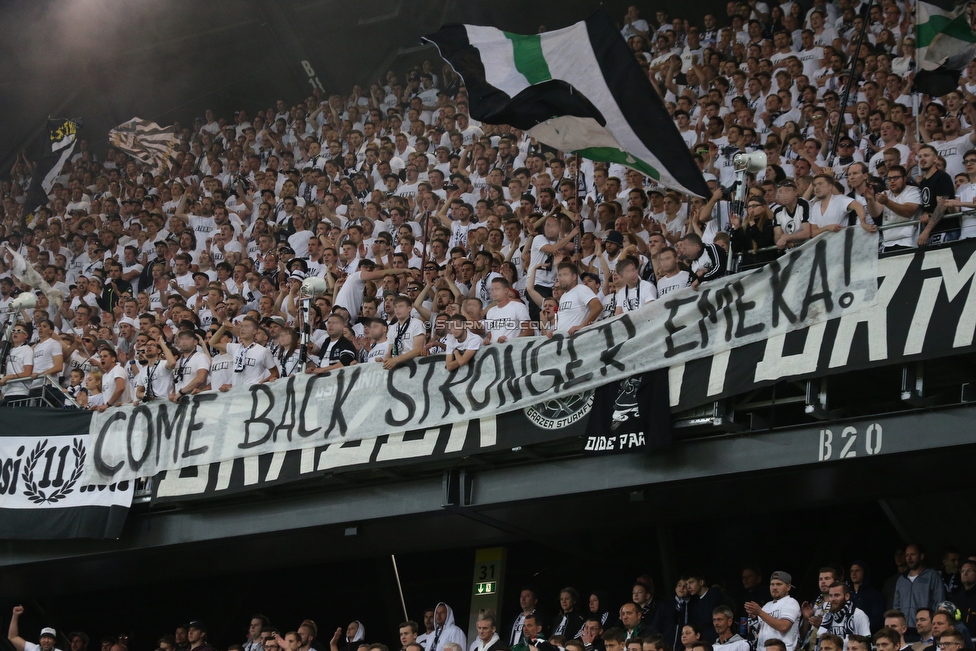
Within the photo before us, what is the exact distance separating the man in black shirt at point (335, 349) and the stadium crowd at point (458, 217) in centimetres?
2

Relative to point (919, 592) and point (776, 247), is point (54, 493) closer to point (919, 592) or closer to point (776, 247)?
point (776, 247)

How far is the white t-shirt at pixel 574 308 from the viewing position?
10.6 metres

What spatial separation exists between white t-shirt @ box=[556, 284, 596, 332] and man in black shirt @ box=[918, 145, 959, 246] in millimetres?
2787

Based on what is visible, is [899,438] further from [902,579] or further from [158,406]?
[158,406]

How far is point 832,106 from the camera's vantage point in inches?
503

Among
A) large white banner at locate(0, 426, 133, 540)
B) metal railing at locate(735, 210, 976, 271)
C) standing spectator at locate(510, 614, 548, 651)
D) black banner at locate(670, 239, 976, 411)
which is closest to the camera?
black banner at locate(670, 239, 976, 411)

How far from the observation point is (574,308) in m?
10.6

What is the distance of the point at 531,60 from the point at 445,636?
5.51m

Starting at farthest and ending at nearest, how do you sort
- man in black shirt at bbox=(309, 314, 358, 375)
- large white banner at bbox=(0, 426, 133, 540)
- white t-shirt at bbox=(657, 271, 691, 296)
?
large white banner at bbox=(0, 426, 133, 540) < man in black shirt at bbox=(309, 314, 358, 375) < white t-shirt at bbox=(657, 271, 691, 296)

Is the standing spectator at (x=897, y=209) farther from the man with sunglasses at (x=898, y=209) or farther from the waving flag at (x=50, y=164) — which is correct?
the waving flag at (x=50, y=164)

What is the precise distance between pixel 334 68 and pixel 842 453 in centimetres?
1568

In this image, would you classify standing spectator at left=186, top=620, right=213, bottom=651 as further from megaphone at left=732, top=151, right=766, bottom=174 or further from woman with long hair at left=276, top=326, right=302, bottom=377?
megaphone at left=732, top=151, right=766, bottom=174

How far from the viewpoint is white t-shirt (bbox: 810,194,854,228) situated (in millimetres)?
9672

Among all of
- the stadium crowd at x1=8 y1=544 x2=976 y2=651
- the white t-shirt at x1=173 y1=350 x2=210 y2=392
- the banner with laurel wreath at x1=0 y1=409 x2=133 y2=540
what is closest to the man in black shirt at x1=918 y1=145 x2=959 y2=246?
the stadium crowd at x1=8 y1=544 x2=976 y2=651
